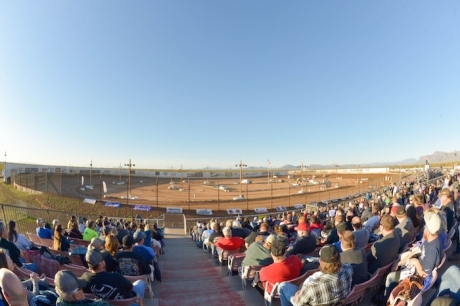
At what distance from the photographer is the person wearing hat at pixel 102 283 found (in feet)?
10.4

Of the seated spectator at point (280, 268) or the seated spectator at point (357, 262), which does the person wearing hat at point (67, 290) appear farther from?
the seated spectator at point (357, 262)

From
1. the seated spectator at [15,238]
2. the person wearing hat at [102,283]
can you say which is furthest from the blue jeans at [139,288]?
the seated spectator at [15,238]

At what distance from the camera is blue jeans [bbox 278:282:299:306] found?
10.6 feet

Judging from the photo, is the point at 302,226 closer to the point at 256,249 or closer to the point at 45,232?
the point at 256,249

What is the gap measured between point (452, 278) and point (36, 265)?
591 centimetres

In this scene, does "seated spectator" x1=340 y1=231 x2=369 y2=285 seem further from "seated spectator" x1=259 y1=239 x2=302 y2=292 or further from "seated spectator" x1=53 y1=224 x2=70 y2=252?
"seated spectator" x1=53 y1=224 x2=70 y2=252

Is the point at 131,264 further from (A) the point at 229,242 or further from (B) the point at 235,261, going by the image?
(A) the point at 229,242

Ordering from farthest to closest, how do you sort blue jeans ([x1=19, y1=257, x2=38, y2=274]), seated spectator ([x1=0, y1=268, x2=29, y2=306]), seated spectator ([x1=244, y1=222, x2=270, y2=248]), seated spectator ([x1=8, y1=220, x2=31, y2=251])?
1. seated spectator ([x1=244, y1=222, x2=270, y2=248])
2. seated spectator ([x1=8, y1=220, x2=31, y2=251])
3. blue jeans ([x1=19, y1=257, x2=38, y2=274])
4. seated spectator ([x1=0, y1=268, x2=29, y2=306])

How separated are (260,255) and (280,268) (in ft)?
2.75

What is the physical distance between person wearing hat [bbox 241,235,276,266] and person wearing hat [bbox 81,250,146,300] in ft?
6.97

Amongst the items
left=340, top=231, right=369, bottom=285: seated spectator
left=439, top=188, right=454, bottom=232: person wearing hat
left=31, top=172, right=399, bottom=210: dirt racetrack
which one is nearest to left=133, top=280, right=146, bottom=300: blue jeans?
left=340, top=231, right=369, bottom=285: seated spectator

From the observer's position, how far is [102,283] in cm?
318

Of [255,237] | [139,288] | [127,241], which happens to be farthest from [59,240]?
[255,237]

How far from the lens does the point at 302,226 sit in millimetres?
6426
